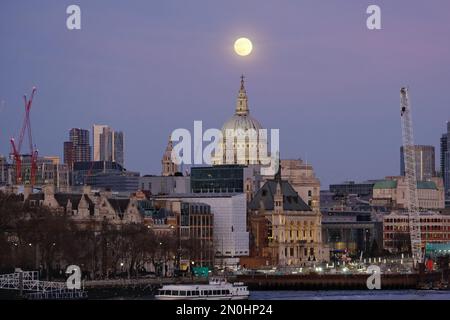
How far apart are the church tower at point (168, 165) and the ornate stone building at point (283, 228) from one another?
1149 cm

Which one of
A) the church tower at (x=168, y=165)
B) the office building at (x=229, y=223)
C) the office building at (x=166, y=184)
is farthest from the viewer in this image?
the church tower at (x=168, y=165)

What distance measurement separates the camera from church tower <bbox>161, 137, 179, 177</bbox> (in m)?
129

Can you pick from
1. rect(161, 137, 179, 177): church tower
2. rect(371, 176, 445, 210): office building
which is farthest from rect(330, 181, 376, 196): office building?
rect(161, 137, 179, 177): church tower

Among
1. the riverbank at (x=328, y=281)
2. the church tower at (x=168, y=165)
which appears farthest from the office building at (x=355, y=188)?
the riverbank at (x=328, y=281)

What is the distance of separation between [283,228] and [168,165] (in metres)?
19.9

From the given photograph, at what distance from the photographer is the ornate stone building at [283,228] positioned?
111 meters

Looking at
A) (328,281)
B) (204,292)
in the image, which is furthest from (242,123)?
(204,292)

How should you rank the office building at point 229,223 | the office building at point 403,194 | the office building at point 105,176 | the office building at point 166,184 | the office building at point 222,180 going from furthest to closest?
the office building at point 403,194 < the office building at point 105,176 < the office building at point 166,184 < the office building at point 222,180 < the office building at point 229,223

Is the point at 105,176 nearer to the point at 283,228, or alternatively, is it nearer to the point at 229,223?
the point at 283,228

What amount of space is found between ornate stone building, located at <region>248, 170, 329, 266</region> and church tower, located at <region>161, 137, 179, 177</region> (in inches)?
452

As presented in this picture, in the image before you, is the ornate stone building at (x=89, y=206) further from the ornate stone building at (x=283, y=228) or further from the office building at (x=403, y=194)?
the office building at (x=403, y=194)
